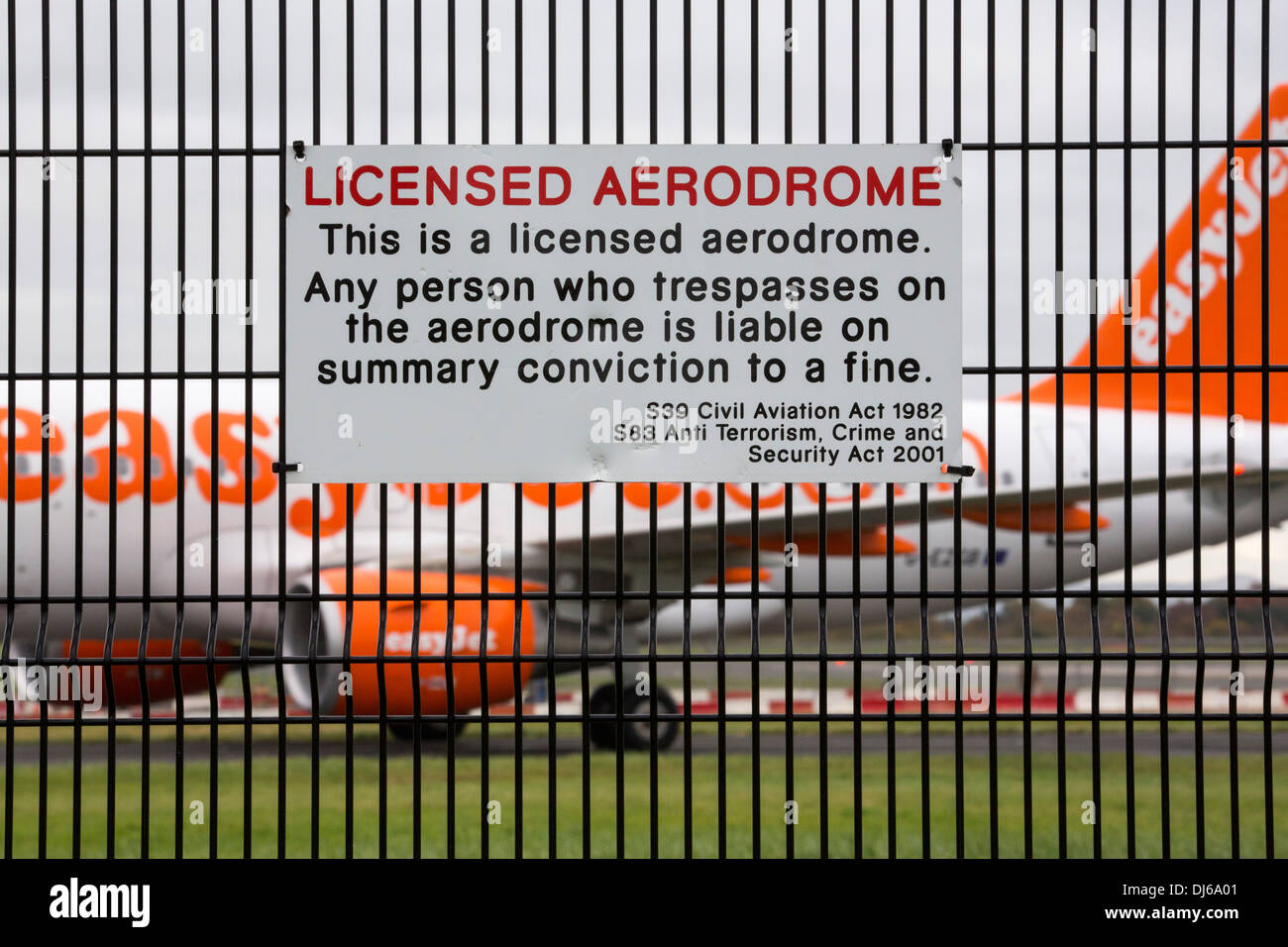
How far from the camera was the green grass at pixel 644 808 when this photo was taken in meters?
12.0

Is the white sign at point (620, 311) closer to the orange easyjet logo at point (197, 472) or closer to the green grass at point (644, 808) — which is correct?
the green grass at point (644, 808)

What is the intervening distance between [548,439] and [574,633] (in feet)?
46.1

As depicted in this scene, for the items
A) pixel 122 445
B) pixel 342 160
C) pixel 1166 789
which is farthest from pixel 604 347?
pixel 122 445

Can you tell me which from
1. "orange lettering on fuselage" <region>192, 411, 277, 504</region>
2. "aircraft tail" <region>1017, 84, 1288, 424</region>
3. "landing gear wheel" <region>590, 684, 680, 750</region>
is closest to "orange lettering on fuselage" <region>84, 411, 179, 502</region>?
"orange lettering on fuselage" <region>192, 411, 277, 504</region>

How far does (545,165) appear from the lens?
18.0ft

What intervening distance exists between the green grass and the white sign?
16.5ft

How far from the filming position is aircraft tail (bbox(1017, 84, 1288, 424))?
20.3 feet

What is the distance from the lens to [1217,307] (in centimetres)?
1414

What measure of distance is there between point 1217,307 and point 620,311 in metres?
10.5
